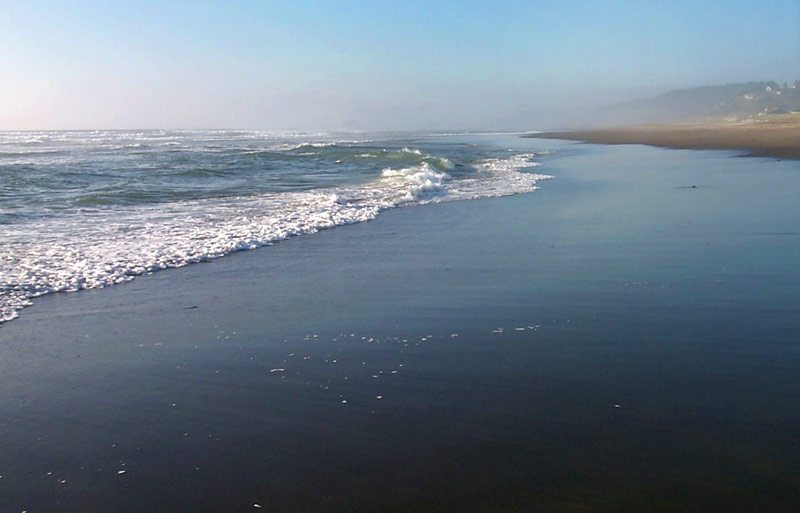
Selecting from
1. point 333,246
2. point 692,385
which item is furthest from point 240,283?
point 692,385

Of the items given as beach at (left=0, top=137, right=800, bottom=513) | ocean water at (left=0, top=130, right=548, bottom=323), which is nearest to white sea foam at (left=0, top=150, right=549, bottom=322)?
ocean water at (left=0, top=130, right=548, bottom=323)

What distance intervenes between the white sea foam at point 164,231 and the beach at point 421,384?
56 centimetres

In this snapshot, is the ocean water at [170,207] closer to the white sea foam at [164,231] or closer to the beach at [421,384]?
the white sea foam at [164,231]

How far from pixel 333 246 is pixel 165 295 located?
2.97 meters

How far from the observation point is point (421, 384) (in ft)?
14.0

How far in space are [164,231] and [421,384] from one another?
7.44m

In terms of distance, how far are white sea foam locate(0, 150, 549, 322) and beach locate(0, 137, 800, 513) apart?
1.83 ft

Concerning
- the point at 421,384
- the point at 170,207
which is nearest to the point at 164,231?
the point at 170,207

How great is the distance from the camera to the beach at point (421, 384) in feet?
10.1

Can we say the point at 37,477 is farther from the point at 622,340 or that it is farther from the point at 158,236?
the point at 158,236


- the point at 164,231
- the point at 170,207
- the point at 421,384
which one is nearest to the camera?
the point at 421,384

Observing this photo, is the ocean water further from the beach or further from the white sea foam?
the beach

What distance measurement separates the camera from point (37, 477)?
3.29m

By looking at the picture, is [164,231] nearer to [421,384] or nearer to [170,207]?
[170,207]
